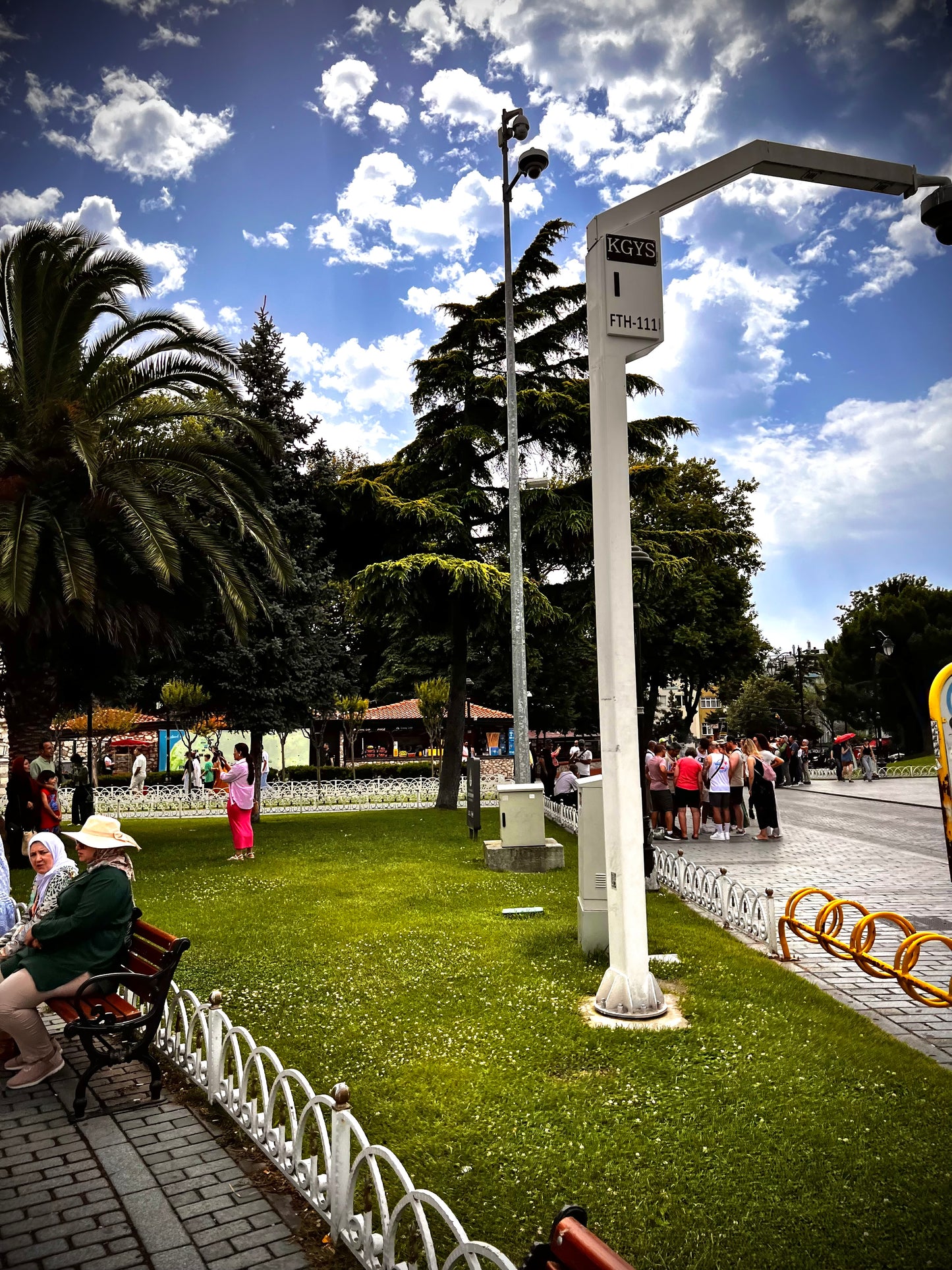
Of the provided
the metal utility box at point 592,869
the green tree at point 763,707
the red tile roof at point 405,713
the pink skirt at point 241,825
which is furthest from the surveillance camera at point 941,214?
the green tree at point 763,707

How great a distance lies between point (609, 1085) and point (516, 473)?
12012mm

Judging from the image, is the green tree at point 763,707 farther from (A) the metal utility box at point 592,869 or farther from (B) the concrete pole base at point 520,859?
(A) the metal utility box at point 592,869

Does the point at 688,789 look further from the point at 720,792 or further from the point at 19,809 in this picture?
the point at 19,809

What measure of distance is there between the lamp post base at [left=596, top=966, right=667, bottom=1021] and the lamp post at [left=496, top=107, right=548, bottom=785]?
7.62 m

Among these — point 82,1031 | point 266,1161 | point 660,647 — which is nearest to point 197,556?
point 82,1031

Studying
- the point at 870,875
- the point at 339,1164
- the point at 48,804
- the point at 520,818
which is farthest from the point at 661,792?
the point at 339,1164

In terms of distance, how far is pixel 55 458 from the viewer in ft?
48.0

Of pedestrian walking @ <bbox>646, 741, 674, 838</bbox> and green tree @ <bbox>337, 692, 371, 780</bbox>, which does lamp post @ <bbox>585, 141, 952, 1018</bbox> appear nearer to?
pedestrian walking @ <bbox>646, 741, 674, 838</bbox>

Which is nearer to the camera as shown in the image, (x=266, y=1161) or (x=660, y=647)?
(x=266, y=1161)

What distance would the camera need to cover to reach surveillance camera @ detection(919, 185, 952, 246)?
579 cm

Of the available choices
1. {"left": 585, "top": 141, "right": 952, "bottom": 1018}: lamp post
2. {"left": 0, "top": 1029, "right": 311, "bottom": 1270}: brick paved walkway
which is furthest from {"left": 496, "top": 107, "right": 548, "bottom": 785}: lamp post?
{"left": 0, "top": 1029, "right": 311, "bottom": 1270}: brick paved walkway

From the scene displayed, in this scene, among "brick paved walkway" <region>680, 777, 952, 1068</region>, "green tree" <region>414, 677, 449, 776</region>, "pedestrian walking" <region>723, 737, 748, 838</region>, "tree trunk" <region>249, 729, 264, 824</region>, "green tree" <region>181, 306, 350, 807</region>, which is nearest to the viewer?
"brick paved walkway" <region>680, 777, 952, 1068</region>

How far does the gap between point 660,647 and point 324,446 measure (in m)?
21.0

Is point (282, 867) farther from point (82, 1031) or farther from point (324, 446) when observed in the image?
point (324, 446)
